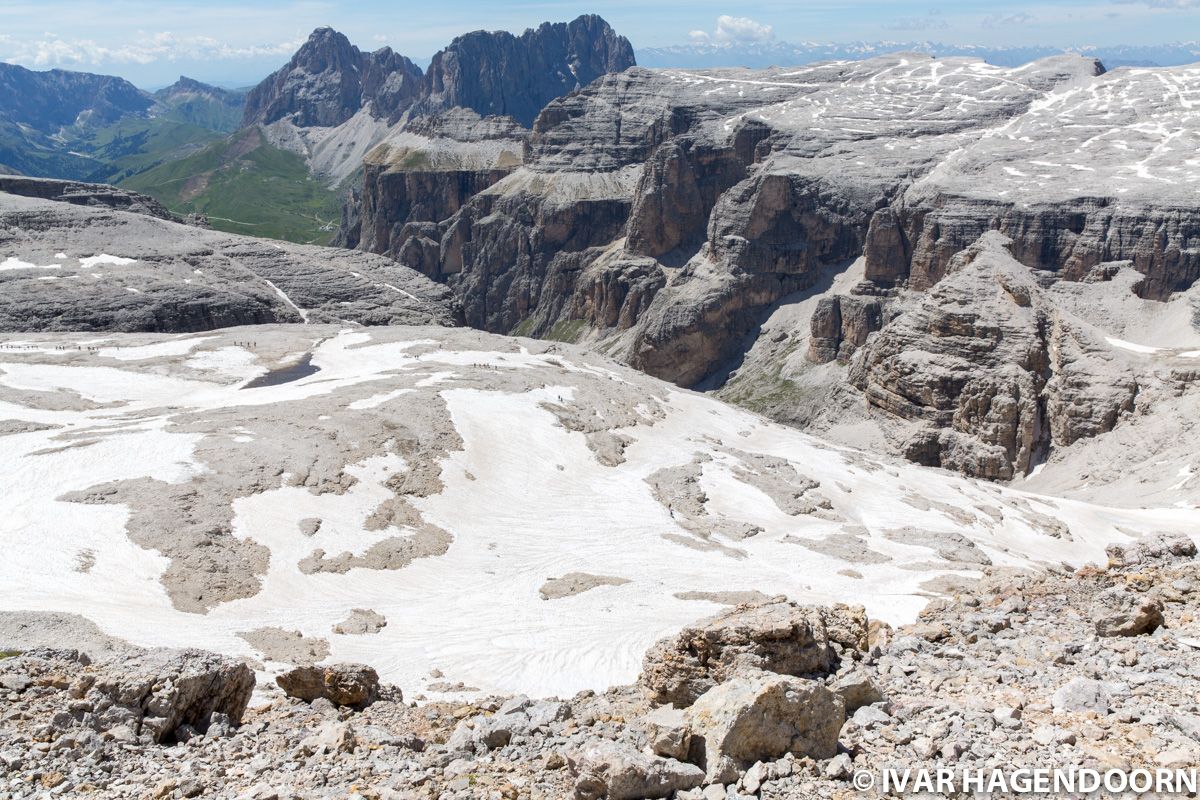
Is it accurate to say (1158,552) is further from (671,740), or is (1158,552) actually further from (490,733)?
(490,733)

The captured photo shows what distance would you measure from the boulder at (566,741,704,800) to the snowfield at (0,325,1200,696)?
14390 mm

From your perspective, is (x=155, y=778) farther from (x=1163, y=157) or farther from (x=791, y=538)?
(x=1163, y=157)

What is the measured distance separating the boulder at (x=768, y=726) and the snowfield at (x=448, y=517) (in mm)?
14222

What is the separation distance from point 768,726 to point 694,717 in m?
1.28

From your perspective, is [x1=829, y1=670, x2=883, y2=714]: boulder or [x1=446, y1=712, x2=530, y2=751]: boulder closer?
[x1=829, y1=670, x2=883, y2=714]: boulder

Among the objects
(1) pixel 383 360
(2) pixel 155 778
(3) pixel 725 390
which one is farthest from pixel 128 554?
(3) pixel 725 390

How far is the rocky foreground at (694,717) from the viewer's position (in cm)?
1355

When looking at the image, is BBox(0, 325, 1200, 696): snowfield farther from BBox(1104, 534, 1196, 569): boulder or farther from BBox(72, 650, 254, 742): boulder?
BBox(72, 650, 254, 742): boulder

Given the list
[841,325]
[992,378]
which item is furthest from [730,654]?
[841,325]

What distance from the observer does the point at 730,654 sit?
18344 mm

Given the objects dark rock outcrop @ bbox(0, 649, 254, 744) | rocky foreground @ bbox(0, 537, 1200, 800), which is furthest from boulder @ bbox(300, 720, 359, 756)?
dark rock outcrop @ bbox(0, 649, 254, 744)

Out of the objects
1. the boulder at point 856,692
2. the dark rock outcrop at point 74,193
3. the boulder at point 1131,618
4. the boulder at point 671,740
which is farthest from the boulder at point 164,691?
the dark rock outcrop at point 74,193

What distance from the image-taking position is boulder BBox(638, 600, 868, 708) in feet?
59.3

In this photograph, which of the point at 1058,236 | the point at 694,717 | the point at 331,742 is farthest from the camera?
the point at 1058,236
